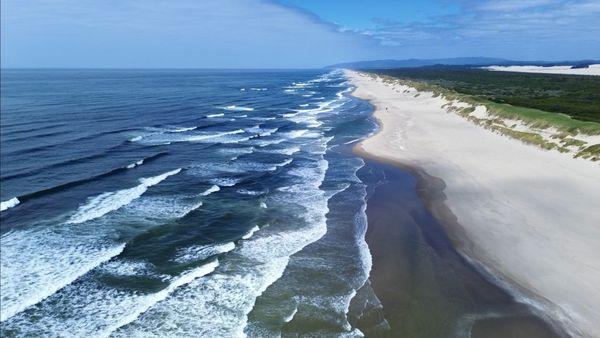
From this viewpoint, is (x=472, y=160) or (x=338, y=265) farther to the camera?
(x=472, y=160)

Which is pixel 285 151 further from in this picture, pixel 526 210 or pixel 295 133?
pixel 526 210

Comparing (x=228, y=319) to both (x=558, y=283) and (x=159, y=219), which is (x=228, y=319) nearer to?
(x=159, y=219)

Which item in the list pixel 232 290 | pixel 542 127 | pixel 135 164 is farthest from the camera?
pixel 542 127

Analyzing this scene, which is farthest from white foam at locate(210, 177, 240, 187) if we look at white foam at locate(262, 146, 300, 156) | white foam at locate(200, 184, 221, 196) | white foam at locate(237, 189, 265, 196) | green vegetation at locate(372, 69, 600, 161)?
green vegetation at locate(372, 69, 600, 161)

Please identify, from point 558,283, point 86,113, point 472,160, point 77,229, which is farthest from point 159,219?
point 86,113

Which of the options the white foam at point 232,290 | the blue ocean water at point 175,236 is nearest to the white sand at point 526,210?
the blue ocean water at point 175,236

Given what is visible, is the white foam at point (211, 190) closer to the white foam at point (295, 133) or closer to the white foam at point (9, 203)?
the white foam at point (9, 203)

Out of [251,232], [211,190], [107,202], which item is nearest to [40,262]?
[107,202]
